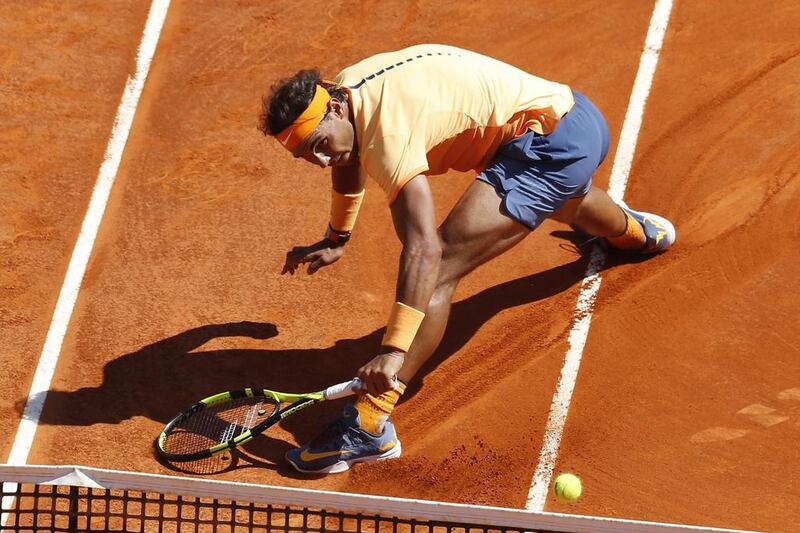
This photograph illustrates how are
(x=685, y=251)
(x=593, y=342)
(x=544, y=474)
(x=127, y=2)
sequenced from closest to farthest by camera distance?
(x=544, y=474)
(x=593, y=342)
(x=685, y=251)
(x=127, y=2)

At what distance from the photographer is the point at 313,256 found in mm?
6738

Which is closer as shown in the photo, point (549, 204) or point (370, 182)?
point (549, 204)

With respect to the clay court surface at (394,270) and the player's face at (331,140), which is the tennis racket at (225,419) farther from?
the player's face at (331,140)

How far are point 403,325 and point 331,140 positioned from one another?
0.97 m

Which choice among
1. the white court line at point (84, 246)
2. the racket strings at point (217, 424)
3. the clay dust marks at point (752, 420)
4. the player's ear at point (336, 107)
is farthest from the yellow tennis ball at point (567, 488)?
the white court line at point (84, 246)

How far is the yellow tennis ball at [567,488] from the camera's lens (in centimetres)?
612

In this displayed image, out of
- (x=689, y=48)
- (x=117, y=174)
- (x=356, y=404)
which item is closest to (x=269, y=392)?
(x=356, y=404)

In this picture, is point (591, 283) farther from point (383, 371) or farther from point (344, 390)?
point (383, 371)

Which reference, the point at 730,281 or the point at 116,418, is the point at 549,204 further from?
the point at 116,418

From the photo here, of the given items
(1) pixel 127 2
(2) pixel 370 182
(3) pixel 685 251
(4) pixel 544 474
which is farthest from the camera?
(1) pixel 127 2

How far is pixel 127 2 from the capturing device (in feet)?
31.1

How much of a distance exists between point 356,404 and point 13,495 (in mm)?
1757

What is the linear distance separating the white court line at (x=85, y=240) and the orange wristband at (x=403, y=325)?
2244 millimetres

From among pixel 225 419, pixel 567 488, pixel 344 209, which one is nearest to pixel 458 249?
pixel 344 209
